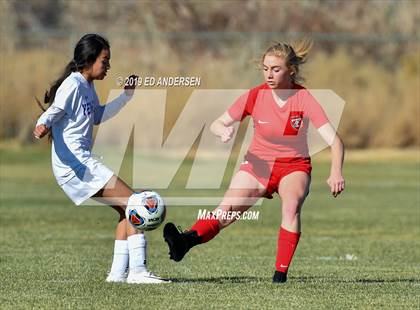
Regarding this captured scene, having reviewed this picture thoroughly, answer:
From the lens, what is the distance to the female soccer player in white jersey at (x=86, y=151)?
9016mm

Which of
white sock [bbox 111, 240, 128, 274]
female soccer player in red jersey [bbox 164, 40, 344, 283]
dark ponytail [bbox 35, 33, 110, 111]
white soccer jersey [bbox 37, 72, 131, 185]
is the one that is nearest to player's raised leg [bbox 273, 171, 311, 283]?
female soccer player in red jersey [bbox 164, 40, 344, 283]

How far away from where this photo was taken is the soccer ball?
898 centimetres

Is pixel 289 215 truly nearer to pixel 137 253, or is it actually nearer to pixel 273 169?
pixel 273 169

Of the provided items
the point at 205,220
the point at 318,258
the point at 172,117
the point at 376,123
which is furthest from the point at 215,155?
the point at 205,220

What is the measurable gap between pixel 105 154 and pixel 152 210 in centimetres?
2123

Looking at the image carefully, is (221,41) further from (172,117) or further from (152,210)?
(152,210)

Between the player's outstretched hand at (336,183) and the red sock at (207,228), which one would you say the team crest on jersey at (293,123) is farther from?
the red sock at (207,228)

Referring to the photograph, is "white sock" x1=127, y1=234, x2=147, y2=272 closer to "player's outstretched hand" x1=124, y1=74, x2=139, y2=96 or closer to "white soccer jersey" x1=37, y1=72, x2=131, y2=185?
"white soccer jersey" x1=37, y1=72, x2=131, y2=185

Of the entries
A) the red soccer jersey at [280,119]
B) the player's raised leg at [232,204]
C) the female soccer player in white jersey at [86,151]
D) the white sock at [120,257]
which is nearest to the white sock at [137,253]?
the female soccer player in white jersey at [86,151]

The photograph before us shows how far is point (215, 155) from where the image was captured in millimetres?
31453

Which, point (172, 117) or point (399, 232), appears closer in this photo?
point (399, 232)

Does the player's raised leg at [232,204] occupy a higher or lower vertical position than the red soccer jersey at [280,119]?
lower

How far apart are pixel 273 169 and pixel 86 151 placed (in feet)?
5.03

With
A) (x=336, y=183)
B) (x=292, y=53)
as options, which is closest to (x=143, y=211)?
(x=336, y=183)
